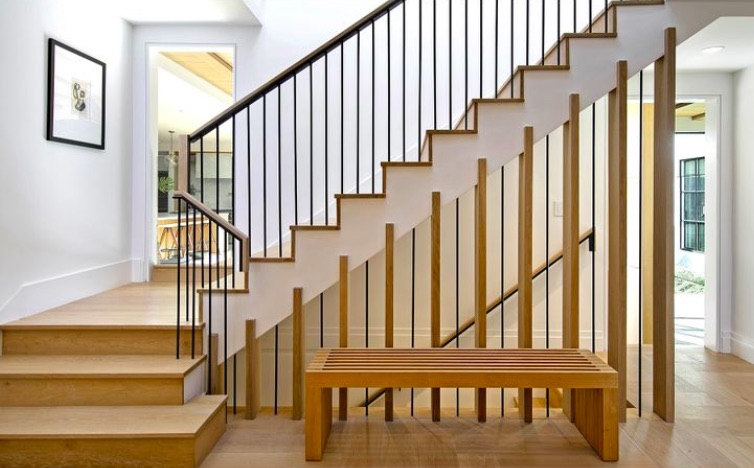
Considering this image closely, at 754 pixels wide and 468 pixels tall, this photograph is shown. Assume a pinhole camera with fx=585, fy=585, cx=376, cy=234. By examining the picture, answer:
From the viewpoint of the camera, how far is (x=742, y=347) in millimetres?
4738

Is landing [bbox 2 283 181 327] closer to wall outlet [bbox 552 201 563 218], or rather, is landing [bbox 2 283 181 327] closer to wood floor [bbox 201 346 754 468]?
wood floor [bbox 201 346 754 468]

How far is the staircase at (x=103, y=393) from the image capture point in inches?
102

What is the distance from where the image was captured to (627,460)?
271cm

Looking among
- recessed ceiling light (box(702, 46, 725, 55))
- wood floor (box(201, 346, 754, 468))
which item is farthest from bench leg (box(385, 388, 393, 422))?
recessed ceiling light (box(702, 46, 725, 55))

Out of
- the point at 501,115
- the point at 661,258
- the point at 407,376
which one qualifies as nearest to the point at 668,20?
the point at 501,115

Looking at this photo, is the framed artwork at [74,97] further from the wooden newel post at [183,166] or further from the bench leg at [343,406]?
the bench leg at [343,406]

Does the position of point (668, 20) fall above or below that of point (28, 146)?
above

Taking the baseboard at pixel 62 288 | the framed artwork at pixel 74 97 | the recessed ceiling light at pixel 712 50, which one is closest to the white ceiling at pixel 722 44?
the recessed ceiling light at pixel 712 50

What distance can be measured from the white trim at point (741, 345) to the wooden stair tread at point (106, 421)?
4097 mm

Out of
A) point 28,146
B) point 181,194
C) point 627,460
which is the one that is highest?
point 28,146

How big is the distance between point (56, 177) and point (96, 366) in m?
1.46

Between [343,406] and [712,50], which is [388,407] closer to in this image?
[343,406]

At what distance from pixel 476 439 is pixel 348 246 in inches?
48.5

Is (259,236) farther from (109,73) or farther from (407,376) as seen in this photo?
(407,376)
